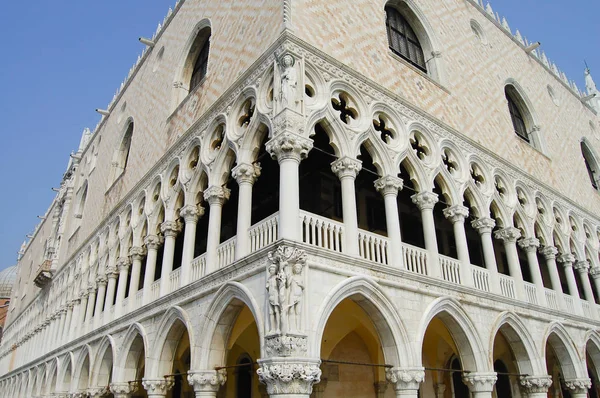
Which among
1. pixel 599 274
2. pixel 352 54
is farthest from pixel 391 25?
pixel 599 274

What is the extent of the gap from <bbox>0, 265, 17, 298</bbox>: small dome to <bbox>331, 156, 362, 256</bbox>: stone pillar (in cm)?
5431

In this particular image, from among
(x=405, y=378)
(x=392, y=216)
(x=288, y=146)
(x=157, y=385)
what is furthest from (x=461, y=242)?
(x=157, y=385)

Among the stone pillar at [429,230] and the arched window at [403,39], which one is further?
the arched window at [403,39]

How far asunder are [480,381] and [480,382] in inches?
0.9

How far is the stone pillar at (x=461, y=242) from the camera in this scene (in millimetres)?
9322

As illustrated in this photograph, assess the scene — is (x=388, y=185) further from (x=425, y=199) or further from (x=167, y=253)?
(x=167, y=253)

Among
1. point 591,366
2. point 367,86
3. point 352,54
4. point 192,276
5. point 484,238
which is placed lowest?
point 591,366

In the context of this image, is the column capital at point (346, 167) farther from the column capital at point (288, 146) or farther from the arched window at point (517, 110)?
the arched window at point (517, 110)

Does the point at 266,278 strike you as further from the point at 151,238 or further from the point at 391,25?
the point at 391,25

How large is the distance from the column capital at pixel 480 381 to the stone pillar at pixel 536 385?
1899 mm

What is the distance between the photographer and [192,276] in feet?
29.9

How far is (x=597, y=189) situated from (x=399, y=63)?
39.4 ft

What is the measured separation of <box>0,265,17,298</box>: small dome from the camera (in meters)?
52.7

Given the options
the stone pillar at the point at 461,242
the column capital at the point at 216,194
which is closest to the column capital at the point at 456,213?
the stone pillar at the point at 461,242
